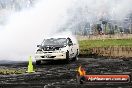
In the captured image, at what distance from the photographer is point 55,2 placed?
3691 centimetres

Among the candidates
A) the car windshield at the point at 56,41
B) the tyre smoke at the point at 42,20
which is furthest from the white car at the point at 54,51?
the tyre smoke at the point at 42,20

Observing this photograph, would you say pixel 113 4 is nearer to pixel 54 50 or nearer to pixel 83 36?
pixel 54 50

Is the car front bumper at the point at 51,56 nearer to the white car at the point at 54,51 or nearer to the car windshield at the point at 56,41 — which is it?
the white car at the point at 54,51

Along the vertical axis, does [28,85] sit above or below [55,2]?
below

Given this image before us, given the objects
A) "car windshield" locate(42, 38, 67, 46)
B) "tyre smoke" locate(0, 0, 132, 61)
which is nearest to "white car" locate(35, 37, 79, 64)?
"car windshield" locate(42, 38, 67, 46)

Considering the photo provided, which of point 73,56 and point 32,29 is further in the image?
point 32,29

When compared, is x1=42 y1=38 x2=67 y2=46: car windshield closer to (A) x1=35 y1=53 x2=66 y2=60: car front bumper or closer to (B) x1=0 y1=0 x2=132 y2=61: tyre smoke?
(A) x1=35 y1=53 x2=66 y2=60: car front bumper

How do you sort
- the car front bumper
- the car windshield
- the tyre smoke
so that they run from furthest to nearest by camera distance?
1. the tyre smoke
2. the car windshield
3. the car front bumper

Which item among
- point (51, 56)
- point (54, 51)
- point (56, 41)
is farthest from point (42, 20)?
point (51, 56)

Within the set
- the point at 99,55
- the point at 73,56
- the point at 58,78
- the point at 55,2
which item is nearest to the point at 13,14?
the point at 55,2

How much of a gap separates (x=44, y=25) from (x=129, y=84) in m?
23.5

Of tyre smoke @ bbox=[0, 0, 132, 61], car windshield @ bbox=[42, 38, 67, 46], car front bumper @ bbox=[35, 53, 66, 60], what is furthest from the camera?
tyre smoke @ bbox=[0, 0, 132, 61]

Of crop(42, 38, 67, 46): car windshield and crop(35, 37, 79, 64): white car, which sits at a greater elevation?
crop(42, 38, 67, 46): car windshield

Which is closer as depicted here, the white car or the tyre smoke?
the white car
